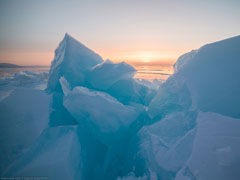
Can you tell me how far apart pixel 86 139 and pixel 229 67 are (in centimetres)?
257

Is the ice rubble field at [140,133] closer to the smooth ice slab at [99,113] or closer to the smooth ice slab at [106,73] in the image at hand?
the smooth ice slab at [99,113]

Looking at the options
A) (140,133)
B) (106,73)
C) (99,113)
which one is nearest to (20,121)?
(99,113)

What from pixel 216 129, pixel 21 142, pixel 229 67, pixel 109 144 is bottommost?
pixel 109 144

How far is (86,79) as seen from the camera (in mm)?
3191

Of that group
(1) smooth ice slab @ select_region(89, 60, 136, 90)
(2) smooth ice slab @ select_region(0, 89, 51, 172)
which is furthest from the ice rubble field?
(1) smooth ice slab @ select_region(89, 60, 136, 90)

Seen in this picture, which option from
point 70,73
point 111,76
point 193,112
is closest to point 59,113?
point 70,73

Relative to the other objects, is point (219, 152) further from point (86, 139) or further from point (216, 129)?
point (86, 139)

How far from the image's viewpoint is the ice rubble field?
4.71 ft

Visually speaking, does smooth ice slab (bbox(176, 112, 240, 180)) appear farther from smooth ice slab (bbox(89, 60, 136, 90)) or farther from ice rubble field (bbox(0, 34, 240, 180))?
smooth ice slab (bbox(89, 60, 136, 90))

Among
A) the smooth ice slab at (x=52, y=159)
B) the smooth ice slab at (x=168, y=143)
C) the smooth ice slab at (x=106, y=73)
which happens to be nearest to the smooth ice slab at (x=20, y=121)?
the smooth ice slab at (x=52, y=159)

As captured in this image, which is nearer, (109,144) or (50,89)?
(109,144)

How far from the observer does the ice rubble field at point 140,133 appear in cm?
144

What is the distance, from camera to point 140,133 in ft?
7.75

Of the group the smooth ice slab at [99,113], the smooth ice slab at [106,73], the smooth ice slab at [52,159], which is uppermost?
the smooth ice slab at [106,73]
